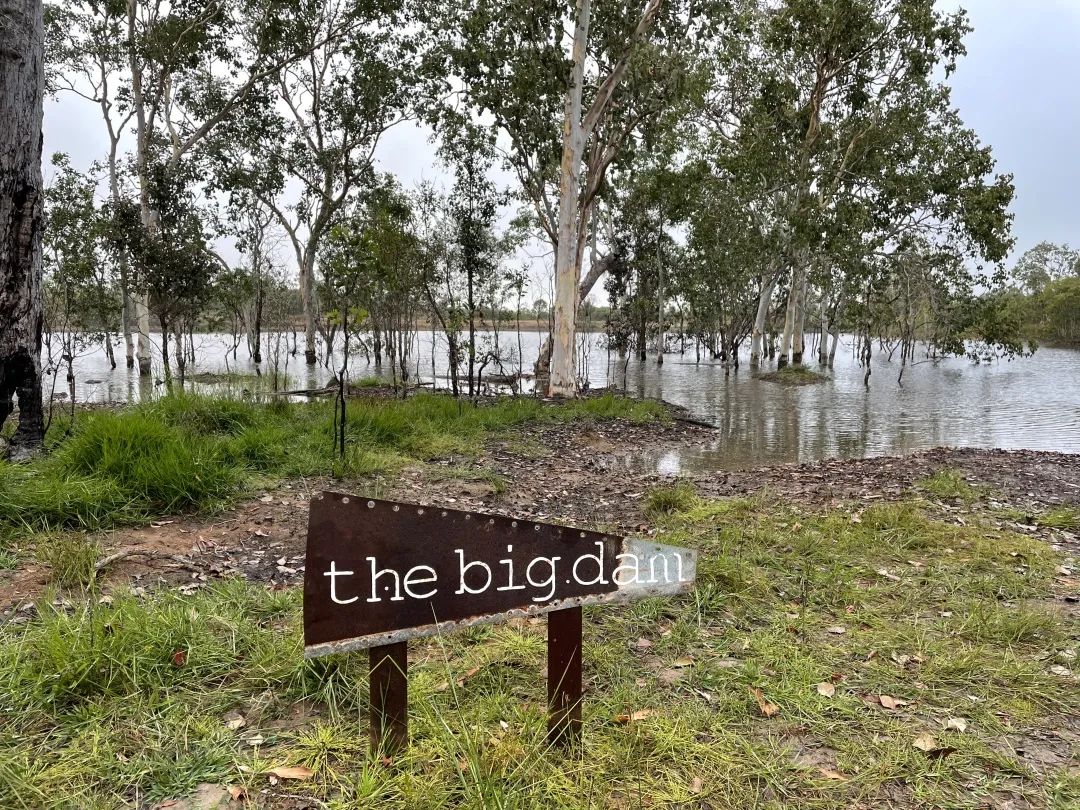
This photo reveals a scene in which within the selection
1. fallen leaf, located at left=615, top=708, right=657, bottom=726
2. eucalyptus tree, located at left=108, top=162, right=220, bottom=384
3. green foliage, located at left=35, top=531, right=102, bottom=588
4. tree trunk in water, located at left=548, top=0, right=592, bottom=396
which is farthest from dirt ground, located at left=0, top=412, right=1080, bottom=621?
eucalyptus tree, located at left=108, top=162, right=220, bottom=384

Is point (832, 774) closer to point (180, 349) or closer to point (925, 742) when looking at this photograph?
point (925, 742)

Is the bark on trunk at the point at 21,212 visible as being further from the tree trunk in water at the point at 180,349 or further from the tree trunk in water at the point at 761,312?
the tree trunk in water at the point at 761,312

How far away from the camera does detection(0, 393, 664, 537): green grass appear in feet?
14.2

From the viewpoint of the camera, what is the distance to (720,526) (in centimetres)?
493

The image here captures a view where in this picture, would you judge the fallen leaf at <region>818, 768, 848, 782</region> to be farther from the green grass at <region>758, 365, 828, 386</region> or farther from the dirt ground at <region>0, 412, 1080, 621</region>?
the green grass at <region>758, 365, 828, 386</region>

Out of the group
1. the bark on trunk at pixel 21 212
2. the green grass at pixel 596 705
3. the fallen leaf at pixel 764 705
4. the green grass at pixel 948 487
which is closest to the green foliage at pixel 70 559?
the green grass at pixel 596 705

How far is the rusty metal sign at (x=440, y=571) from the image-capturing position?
1854 mm

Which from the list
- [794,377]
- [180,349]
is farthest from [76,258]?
[794,377]

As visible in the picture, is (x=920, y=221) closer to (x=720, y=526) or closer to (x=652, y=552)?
(x=720, y=526)

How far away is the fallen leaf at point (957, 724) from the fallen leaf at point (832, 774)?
1.93ft

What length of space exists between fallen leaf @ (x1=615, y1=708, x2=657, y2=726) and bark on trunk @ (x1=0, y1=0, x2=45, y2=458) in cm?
568

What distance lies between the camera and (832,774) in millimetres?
2160

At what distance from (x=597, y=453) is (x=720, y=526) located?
4.83m

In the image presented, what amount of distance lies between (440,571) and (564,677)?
645 mm
